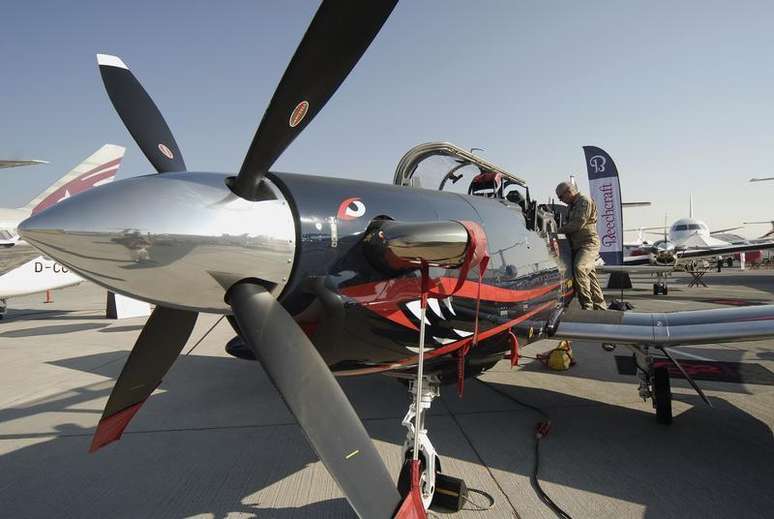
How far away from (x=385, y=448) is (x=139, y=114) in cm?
320

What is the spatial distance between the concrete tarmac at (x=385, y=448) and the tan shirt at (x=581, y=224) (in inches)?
74.1

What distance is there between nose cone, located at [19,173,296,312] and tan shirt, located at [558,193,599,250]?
13.1 feet

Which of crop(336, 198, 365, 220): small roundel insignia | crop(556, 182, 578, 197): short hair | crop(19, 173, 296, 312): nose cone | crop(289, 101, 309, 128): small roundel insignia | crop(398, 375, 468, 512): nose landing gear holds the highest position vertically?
crop(556, 182, 578, 197): short hair

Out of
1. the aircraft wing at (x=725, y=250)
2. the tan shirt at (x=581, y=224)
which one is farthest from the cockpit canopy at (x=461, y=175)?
the aircraft wing at (x=725, y=250)

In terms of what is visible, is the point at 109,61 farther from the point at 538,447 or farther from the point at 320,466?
the point at 538,447

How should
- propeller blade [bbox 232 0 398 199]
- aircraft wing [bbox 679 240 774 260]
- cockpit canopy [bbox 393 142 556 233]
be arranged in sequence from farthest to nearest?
aircraft wing [bbox 679 240 774 260] → cockpit canopy [bbox 393 142 556 233] → propeller blade [bbox 232 0 398 199]

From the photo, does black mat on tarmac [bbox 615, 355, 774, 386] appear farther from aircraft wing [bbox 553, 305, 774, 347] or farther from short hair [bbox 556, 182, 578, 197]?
short hair [bbox 556, 182, 578, 197]

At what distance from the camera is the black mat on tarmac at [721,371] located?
585 centimetres

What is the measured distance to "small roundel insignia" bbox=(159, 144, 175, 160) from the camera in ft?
8.95

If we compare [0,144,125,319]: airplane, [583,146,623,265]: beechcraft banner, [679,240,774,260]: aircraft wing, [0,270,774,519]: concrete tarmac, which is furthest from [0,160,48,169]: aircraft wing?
[679,240,774,260]: aircraft wing

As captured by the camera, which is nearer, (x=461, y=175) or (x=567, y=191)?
(x=461, y=175)

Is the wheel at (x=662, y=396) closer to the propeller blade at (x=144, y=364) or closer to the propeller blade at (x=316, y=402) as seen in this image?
the propeller blade at (x=316, y=402)

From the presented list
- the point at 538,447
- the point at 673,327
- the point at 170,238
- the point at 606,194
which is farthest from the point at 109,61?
the point at 606,194

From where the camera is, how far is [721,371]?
6.31m
